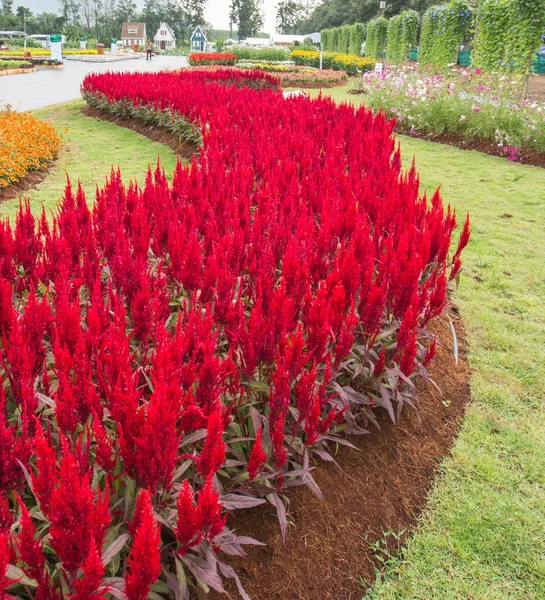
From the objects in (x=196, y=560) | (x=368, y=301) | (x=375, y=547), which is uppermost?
(x=368, y=301)

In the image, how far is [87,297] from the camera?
8.80 feet

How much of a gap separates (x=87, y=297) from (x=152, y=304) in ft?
2.64

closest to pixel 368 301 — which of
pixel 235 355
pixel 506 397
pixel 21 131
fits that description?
pixel 235 355

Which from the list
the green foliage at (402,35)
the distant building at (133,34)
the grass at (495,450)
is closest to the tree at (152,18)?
the distant building at (133,34)

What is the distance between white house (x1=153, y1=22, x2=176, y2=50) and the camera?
106 metres

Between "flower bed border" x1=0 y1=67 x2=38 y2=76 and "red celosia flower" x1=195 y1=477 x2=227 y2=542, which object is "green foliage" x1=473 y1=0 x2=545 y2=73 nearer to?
"red celosia flower" x1=195 y1=477 x2=227 y2=542

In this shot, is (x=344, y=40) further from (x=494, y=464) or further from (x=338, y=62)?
(x=494, y=464)

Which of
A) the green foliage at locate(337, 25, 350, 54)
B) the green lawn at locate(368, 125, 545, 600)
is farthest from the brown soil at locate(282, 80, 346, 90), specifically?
the green foliage at locate(337, 25, 350, 54)

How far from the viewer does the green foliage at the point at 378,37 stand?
121 feet

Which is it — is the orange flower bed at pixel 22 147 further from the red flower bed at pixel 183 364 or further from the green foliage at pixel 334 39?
the green foliage at pixel 334 39

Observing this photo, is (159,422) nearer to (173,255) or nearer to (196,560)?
(196,560)

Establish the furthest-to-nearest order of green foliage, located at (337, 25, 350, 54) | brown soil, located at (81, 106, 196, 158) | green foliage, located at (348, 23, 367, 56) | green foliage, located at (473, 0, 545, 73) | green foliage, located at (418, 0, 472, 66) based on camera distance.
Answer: green foliage, located at (337, 25, 350, 54), green foliage, located at (348, 23, 367, 56), green foliage, located at (418, 0, 472, 66), green foliage, located at (473, 0, 545, 73), brown soil, located at (81, 106, 196, 158)

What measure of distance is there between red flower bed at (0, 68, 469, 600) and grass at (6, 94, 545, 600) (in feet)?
2.00

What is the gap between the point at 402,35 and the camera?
3019 centimetres
